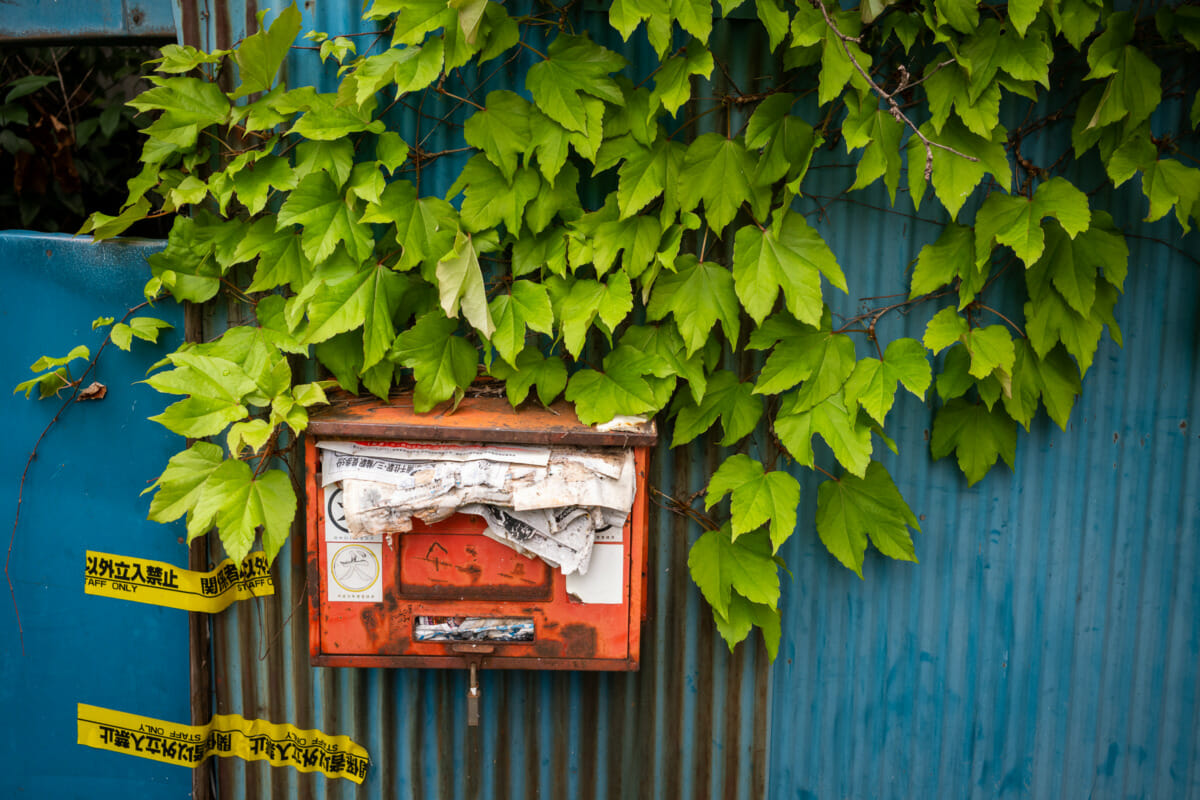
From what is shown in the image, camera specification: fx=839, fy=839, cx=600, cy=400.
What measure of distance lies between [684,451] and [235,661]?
1512 millimetres

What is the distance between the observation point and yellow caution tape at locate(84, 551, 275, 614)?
2496 mm

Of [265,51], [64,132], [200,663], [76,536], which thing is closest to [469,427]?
[265,51]

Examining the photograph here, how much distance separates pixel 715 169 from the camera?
221cm

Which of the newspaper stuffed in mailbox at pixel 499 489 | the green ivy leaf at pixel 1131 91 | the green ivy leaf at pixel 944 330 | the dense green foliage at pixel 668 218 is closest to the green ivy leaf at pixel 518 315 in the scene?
the dense green foliage at pixel 668 218

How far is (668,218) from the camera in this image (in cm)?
221

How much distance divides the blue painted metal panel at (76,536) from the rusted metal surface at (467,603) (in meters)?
0.68

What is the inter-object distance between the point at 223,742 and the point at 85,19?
220 cm

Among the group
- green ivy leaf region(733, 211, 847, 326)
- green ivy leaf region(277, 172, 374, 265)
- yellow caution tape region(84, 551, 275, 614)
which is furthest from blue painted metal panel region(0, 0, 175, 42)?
green ivy leaf region(733, 211, 847, 326)

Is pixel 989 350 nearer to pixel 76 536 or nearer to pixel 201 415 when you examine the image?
pixel 201 415

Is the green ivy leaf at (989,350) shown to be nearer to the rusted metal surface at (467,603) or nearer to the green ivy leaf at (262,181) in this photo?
the rusted metal surface at (467,603)

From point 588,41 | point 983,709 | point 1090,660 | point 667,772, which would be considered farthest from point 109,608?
point 1090,660

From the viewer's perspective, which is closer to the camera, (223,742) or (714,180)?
(714,180)

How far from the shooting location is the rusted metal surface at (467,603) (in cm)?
211

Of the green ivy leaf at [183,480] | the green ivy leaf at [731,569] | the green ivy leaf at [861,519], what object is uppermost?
the green ivy leaf at [183,480]
